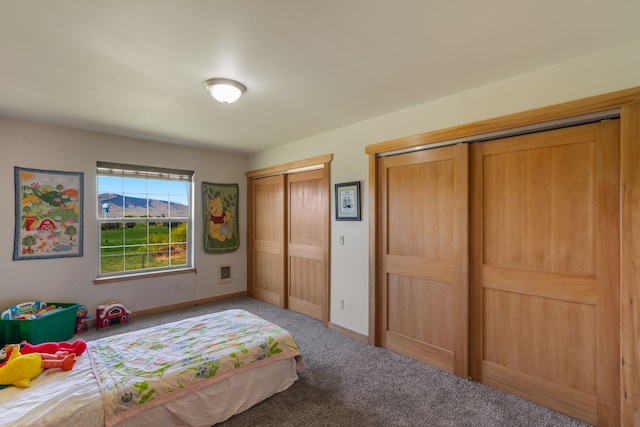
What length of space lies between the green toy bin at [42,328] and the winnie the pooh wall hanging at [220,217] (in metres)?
1.82

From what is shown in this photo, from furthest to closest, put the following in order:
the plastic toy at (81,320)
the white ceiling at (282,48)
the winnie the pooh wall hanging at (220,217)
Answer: the winnie the pooh wall hanging at (220,217) < the plastic toy at (81,320) < the white ceiling at (282,48)

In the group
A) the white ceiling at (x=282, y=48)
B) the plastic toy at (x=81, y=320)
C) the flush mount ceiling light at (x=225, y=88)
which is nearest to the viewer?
the white ceiling at (x=282, y=48)

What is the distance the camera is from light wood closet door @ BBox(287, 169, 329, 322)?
150 inches

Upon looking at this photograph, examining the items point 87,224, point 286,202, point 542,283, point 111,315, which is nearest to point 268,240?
point 286,202

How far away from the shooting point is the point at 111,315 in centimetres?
371

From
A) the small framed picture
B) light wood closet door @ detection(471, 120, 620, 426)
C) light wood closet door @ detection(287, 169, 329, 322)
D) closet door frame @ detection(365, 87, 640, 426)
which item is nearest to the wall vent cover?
light wood closet door @ detection(287, 169, 329, 322)

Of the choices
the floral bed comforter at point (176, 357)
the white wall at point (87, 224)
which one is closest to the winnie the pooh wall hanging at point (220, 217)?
the white wall at point (87, 224)

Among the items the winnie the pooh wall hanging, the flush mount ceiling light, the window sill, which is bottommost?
the window sill

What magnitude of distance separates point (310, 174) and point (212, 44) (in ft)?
7.80

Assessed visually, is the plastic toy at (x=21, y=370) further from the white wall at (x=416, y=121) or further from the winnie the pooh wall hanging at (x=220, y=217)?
the winnie the pooh wall hanging at (x=220, y=217)

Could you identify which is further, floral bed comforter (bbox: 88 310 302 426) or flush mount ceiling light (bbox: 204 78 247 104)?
flush mount ceiling light (bbox: 204 78 247 104)

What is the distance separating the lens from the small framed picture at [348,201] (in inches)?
133

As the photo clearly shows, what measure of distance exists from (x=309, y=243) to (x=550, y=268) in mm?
2658

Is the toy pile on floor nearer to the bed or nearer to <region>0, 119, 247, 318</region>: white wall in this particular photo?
the bed
